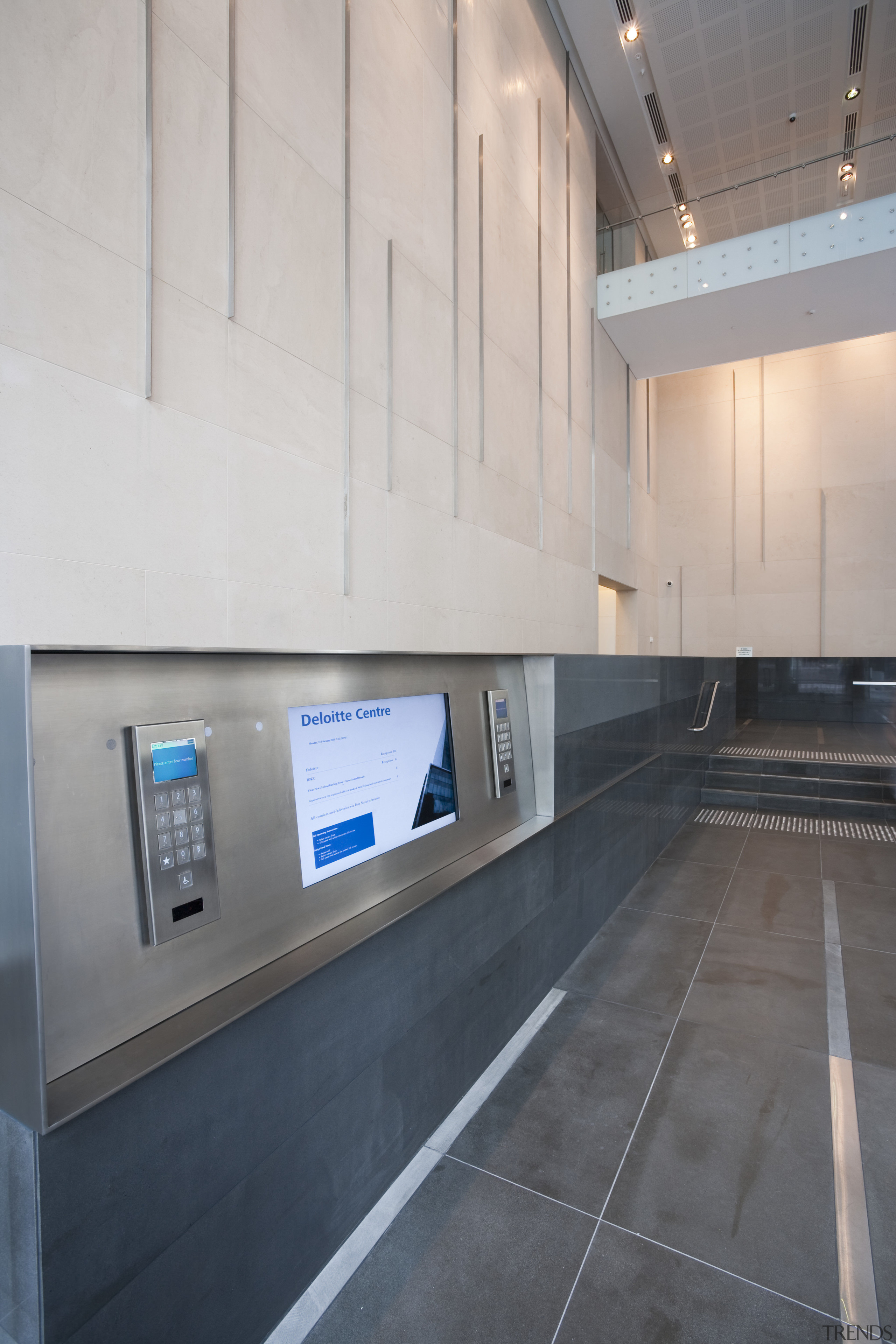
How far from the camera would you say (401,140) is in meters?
3.66

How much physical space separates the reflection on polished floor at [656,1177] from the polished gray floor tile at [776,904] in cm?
41

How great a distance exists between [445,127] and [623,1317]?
5.55 m

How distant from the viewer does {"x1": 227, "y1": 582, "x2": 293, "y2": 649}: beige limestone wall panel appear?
248cm

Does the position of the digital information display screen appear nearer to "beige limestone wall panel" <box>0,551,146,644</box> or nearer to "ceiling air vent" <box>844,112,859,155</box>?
"beige limestone wall panel" <box>0,551,146,644</box>

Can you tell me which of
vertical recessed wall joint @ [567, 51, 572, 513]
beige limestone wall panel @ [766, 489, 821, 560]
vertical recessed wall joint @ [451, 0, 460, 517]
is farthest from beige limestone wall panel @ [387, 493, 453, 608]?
beige limestone wall panel @ [766, 489, 821, 560]

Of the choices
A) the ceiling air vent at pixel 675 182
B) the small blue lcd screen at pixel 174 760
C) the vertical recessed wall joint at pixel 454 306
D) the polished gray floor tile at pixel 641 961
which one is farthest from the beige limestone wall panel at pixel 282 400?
the ceiling air vent at pixel 675 182

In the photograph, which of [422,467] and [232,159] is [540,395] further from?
[232,159]

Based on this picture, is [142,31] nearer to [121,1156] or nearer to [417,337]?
[417,337]

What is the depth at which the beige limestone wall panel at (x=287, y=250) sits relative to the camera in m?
2.53

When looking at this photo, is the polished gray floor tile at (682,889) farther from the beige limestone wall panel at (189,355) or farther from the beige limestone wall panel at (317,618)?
the beige limestone wall panel at (189,355)

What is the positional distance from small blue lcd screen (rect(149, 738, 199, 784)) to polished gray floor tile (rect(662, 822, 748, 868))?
4567mm

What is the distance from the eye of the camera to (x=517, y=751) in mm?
2574

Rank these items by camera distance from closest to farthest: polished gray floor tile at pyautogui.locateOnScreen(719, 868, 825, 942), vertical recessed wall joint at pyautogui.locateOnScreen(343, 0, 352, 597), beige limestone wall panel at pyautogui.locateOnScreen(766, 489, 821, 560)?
1. vertical recessed wall joint at pyautogui.locateOnScreen(343, 0, 352, 597)
2. polished gray floor tile at pyautogui.locateOnScreen(719, 868, 825, 942)
3. beige limestone wall panel at pyautogui.locateOnScreen(766, 489, 821, 560)

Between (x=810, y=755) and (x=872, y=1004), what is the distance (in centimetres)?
530
